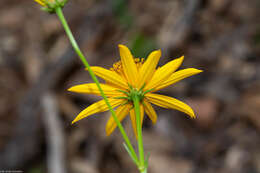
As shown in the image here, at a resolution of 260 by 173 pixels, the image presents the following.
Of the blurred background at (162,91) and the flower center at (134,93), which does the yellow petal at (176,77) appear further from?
the blurred background at (162,91)

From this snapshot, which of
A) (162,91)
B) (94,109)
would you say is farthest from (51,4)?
(162,91)

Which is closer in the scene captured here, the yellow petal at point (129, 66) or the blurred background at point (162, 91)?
the yellow petal at point (129, 66)

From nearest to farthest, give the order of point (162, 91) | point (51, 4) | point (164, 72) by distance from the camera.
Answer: point (51, 4) → point (164, 72) → point (162, 91)

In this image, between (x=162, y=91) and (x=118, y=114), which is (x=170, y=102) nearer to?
(x=118, y=114)

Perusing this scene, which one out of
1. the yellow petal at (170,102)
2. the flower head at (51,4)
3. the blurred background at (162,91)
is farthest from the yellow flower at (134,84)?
the blurred background at (162,91)

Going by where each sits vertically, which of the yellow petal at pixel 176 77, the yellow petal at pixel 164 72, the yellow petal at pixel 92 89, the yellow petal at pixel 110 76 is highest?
the yellow petal at pixel 110 76

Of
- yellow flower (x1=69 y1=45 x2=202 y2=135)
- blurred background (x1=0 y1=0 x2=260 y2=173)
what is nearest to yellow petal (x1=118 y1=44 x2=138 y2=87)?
yellow flower (x1=69 y1=45 x2=202 y2=135)
